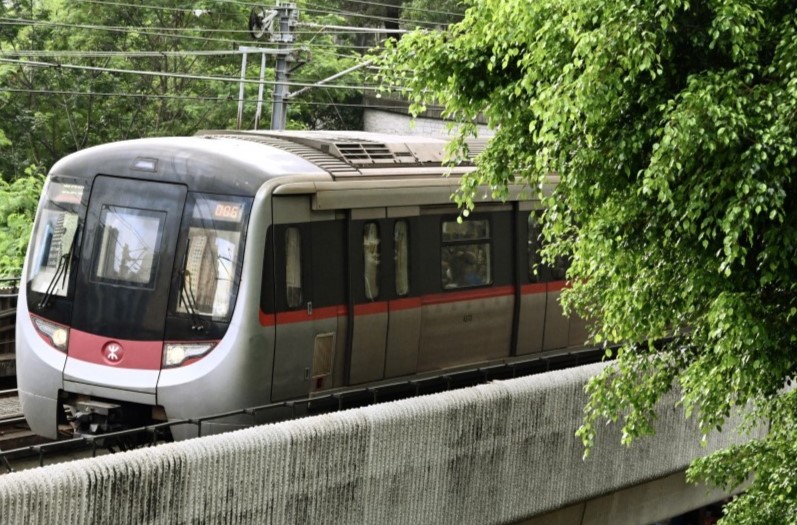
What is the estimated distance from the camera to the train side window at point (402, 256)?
14.2m

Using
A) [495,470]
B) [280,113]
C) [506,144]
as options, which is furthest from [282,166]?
[280,113]

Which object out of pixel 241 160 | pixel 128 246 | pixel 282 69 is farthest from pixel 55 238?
pixel 282 69

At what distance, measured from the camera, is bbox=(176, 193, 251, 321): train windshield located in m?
12.5

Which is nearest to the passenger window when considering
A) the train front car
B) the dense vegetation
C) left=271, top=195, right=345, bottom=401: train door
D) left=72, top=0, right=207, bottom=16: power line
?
left=271, top=195, right=345, bottom=401: train door

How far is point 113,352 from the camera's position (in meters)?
12.8

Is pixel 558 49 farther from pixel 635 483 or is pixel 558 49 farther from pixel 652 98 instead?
pixel 635 483

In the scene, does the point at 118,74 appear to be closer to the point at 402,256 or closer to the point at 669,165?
the point at 402,256

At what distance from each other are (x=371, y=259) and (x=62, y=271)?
3086 mm

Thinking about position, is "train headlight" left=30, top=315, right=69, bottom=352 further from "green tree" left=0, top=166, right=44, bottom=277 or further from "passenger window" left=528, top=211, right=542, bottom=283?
"green tree" left=0, top=166, right=44, bottom=277

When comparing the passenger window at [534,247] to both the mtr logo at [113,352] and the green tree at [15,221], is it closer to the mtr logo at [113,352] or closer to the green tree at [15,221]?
the mtr logo at [113,352]

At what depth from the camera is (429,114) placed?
35.2 meters

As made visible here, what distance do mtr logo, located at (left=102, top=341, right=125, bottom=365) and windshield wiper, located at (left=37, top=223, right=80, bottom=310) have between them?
2.71ft

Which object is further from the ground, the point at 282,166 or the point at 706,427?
the point at 282,166

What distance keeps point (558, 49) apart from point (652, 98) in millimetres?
819
